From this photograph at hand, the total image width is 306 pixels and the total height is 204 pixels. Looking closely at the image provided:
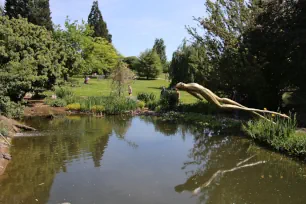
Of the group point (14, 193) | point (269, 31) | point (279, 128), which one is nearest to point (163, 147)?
point (279, 128)

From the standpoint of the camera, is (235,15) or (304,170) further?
(235,15)

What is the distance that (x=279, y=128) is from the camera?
10.7m

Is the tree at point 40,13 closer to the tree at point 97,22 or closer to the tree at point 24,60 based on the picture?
the tree at point 24,60

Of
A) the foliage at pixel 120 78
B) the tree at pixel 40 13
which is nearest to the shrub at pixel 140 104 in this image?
the foliage at pixel 120 78

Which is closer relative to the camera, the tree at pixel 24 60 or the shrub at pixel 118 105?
the tree at pixel 24 60

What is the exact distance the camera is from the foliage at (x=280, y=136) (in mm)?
9859

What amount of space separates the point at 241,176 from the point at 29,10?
35.0 meters

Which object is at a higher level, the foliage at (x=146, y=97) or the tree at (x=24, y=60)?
the tree at (x=24, y=60)

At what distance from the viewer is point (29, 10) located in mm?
35656

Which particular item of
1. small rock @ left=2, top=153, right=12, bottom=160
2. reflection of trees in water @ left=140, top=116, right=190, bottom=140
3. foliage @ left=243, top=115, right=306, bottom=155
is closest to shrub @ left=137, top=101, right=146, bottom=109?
reflection of trees in water @ left=140, top=116, right=190, bottom=140

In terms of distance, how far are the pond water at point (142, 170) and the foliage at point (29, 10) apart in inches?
1066

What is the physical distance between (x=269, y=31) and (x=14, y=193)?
47.9ft

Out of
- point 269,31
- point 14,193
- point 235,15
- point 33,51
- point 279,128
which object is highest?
point 235,15

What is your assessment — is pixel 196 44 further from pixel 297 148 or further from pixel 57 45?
pixel 297 148
